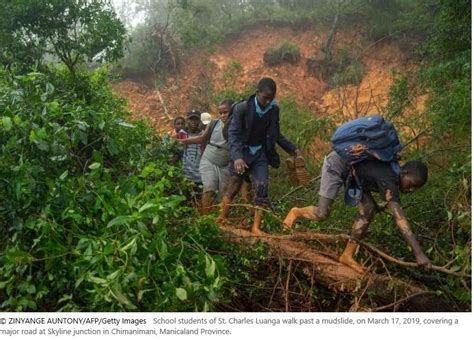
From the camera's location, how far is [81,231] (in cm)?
220

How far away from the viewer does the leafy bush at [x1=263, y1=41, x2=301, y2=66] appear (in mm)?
11562

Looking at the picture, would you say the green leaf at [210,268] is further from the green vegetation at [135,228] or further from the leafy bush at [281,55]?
the leafy bush at [281,55]

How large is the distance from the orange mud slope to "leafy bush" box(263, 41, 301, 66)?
0.14m

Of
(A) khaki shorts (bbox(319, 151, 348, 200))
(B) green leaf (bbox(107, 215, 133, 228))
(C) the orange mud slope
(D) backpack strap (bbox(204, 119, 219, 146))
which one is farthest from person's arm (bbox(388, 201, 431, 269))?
(C) the orange mud slope

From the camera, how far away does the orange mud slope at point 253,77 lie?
10266 mm

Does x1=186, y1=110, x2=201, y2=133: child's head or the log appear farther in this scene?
x1=186, y1=110, x2=201, y2=133: child's head

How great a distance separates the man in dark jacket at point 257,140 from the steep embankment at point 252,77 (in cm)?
677

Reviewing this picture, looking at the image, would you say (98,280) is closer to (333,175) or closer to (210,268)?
(210,268)

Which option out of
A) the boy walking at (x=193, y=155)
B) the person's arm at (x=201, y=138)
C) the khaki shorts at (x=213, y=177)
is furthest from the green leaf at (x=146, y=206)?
the boy walking at (x=193, y=155)

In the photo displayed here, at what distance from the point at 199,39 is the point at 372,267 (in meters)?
9.51

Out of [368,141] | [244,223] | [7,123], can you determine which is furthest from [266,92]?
[7,123]

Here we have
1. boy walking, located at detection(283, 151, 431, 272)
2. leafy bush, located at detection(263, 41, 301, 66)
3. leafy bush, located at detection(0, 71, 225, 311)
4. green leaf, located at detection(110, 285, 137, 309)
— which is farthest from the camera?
leafy bush, located at detection(263, 41, 301, 66)

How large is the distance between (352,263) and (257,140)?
944 mm

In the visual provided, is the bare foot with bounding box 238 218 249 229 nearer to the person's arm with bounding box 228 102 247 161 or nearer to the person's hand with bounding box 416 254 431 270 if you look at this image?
the person's arm with bounding box 228 102 247 161
